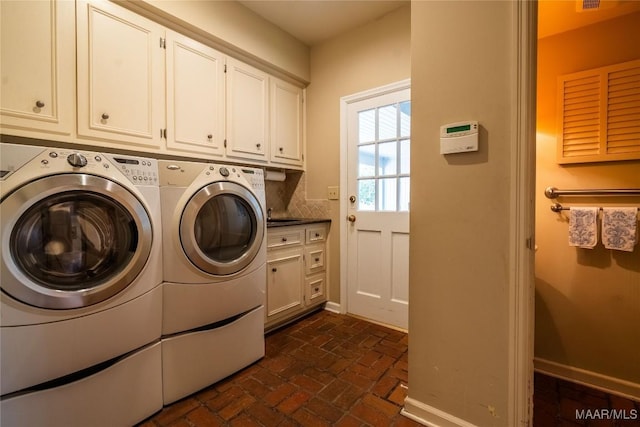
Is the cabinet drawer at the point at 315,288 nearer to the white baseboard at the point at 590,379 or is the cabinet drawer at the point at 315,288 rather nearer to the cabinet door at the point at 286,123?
the cabinet door at the point at 286,123

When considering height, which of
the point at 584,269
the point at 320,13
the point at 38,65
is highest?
the point at 320,13

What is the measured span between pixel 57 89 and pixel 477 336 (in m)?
2.31

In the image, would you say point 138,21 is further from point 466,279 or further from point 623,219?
point 623,219

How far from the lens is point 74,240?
3.82 ft

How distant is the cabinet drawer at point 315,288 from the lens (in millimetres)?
2520

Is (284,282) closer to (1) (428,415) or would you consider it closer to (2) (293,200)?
(2) (293,200)

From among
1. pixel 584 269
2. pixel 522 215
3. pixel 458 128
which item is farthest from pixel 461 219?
pixel 584 269

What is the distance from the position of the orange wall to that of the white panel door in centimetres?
87

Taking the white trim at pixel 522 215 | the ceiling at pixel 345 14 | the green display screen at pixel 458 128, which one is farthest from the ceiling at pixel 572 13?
the green display screen at pixel 458 128

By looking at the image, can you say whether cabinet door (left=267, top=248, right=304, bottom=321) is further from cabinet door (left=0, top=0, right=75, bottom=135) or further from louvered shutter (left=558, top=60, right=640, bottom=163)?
louvered shutter (left=558, top=60, right=640, bottom=163)

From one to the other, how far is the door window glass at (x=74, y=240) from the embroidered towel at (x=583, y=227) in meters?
2.33

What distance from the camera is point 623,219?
4.85ft

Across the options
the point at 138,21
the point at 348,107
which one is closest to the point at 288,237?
the point at 348,107

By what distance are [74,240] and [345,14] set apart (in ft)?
7.97
